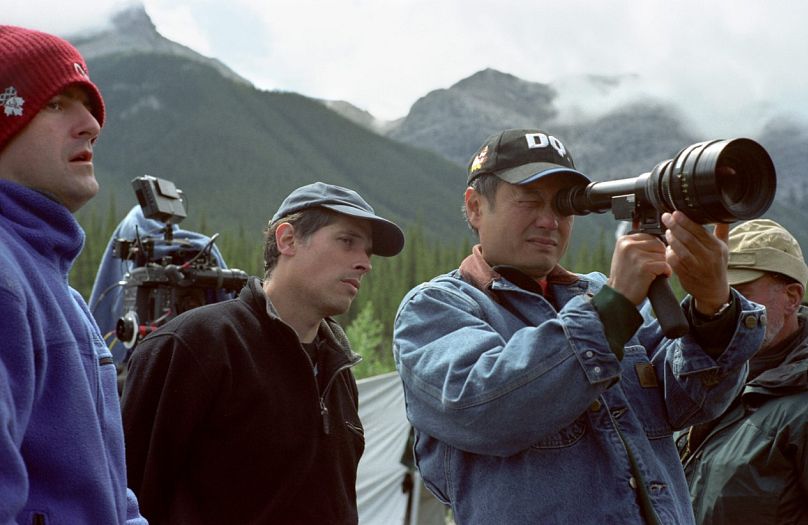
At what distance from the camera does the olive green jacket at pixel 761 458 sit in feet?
8.13

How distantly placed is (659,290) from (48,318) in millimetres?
1078

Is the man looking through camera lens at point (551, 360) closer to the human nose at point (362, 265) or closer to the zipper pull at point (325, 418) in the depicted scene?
the zipper pull at point (325, 418)

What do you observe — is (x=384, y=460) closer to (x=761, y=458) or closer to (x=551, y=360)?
(x=761, y=458)

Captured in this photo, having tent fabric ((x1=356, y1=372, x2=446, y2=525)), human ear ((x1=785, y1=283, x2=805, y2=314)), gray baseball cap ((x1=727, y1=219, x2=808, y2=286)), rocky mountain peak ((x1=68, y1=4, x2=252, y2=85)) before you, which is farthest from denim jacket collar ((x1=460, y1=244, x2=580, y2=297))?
rocky mountain peak ((x1=68, y1=4, x2=252, y2=85))

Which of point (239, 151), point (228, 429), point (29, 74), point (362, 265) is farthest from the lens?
point (239, 151)

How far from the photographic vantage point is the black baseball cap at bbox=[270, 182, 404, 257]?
2668 millimetres

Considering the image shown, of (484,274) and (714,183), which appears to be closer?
(714,183)

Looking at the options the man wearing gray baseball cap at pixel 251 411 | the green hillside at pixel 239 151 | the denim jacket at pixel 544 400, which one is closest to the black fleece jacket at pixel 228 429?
the man wearing gray baseball cap at pixel 251 411

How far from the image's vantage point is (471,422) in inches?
60.3

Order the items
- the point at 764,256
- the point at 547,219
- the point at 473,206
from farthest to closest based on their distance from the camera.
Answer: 1. the point at 764,256
2. the point at 473,206
3. the point at 547,219

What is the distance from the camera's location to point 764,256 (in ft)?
9.31

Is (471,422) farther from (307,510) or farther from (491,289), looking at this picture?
(307,510)

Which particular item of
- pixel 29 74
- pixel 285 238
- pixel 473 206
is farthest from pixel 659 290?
pixel 285 238

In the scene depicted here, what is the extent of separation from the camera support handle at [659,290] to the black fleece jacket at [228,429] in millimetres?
1170
